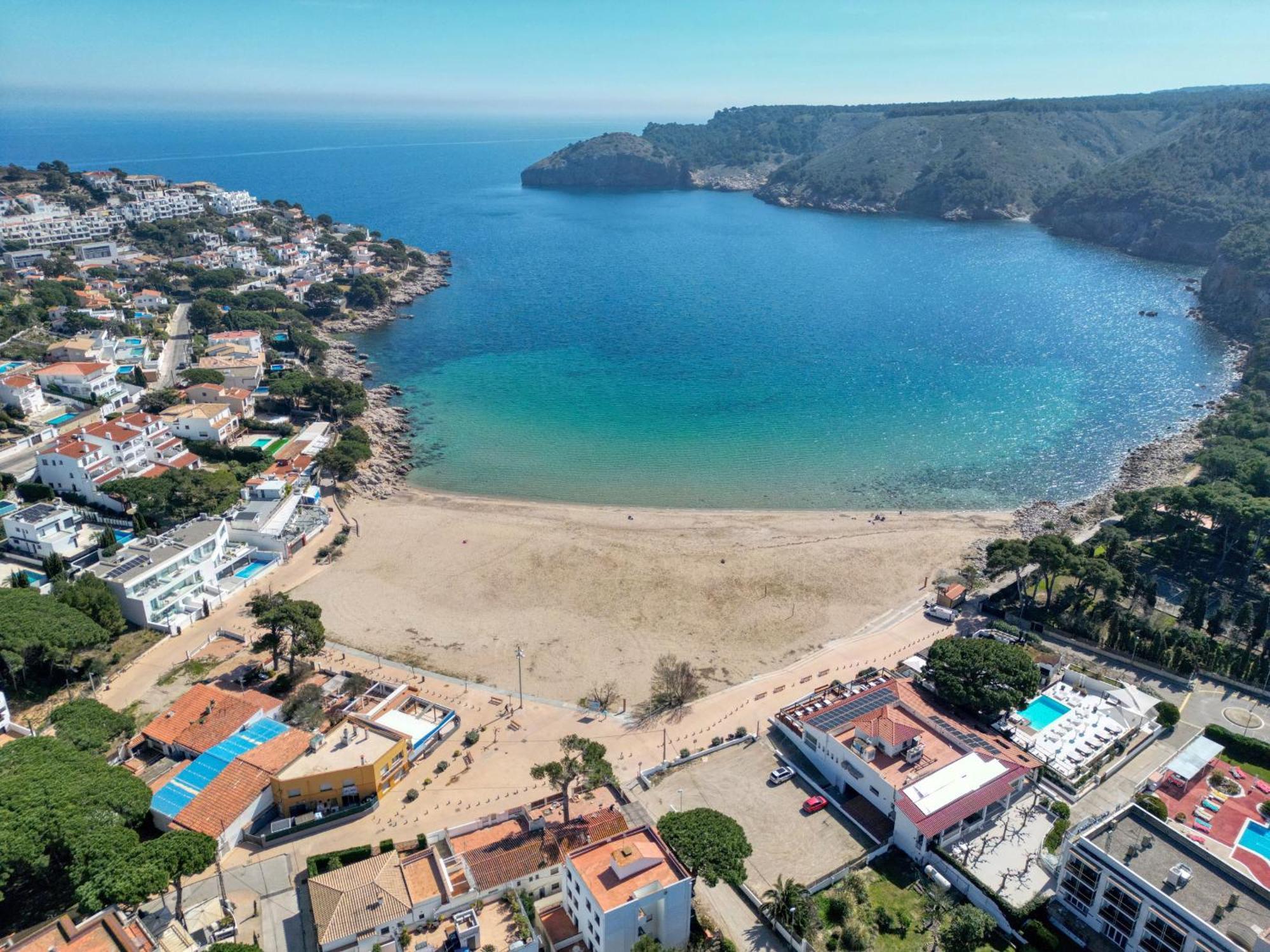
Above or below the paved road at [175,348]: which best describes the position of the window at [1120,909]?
below

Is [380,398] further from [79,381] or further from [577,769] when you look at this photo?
Result: [577,769]

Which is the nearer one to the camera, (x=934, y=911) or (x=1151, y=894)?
(x=1151, y=894)

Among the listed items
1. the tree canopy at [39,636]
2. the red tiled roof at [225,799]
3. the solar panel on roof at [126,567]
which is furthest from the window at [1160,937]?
the solar panel on roof at [126,567]

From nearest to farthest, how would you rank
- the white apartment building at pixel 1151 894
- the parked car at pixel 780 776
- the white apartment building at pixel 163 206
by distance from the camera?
1. the white apartment building at pixel 1151 894
2. the parked car at pixel 780 776
3. the white apartment building at pixel 163 206

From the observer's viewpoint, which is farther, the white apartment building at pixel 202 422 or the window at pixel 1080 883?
the white apartment building at pixel 202 422

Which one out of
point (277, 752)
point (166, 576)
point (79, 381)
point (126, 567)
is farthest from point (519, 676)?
point (79, 381)

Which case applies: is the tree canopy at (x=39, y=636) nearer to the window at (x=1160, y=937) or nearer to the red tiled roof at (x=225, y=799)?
the red tiled roof at (x=225, y=799)

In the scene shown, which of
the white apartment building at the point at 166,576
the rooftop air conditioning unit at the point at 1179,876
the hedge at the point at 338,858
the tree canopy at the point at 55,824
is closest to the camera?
the rooftop air conditioning unit at the point at 1179,876
